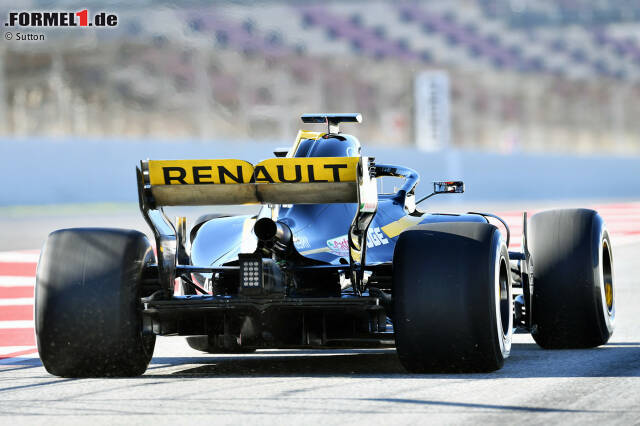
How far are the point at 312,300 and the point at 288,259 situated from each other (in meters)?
0.68

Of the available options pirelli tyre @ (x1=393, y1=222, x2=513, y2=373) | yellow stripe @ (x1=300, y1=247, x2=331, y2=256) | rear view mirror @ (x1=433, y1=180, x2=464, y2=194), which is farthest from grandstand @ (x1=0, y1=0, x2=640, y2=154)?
pirelli tyre @ (x1=393, y1=222, x2=513, y2=373)

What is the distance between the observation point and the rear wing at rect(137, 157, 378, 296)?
549 cm

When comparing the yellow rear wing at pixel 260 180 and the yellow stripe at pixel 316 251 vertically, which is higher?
the yellow rear wing at pixel 260 180

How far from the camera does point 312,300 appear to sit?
5.46 m

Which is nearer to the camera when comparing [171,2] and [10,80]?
[10,80]

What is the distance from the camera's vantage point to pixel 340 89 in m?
24.7

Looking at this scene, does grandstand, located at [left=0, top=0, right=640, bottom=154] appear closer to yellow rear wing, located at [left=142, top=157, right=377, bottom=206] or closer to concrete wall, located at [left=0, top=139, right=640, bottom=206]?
concrete wall, located at [left=0, top=139, right=640, bottom=206]

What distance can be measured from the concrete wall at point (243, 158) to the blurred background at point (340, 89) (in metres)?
0.03

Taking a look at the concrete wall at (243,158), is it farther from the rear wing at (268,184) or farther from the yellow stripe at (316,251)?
the rear wing at (268,184)

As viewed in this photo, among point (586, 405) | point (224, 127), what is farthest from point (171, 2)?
point (586, 405)

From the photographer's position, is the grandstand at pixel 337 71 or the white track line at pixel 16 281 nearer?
the white track line at pixel 16 281

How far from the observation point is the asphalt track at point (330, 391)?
444 centimetres

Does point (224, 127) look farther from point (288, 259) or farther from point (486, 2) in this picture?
point (288, 259)

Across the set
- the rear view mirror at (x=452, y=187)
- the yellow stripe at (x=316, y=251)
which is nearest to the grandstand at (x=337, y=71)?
the rear view mirror at (x=452, y=187)
